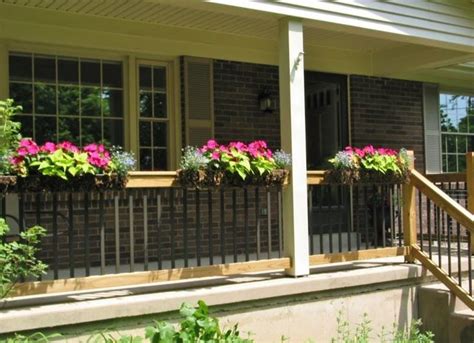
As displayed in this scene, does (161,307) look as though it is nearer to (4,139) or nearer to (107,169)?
(107,169)

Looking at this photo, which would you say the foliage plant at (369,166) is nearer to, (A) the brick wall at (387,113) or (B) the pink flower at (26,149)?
(A) the brick wall at (387,113)

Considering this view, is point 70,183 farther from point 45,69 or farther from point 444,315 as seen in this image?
point 444,315

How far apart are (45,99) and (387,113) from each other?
16.6ft

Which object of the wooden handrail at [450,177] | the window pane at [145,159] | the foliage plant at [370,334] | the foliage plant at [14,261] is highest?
the window pane at [145,159]

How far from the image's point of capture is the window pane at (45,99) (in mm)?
6402

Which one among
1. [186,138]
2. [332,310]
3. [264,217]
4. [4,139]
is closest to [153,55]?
[186,138]

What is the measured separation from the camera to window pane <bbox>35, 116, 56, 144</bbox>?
639cm

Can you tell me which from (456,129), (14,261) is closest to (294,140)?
(14,261)

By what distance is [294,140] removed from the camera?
5379 mm

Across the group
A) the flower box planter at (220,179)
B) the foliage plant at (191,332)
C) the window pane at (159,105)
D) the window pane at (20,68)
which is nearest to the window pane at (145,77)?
the window pane at (159,105)

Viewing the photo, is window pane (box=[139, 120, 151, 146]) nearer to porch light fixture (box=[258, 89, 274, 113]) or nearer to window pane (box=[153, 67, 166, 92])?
window pane (box=[153, 67, 166, 92])

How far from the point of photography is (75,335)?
413 centimetres

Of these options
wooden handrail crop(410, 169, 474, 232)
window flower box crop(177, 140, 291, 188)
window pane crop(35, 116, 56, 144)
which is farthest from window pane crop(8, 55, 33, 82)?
wooden handrail crop(410, 169, 474, 232)

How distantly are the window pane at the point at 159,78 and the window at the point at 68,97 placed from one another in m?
0.42
